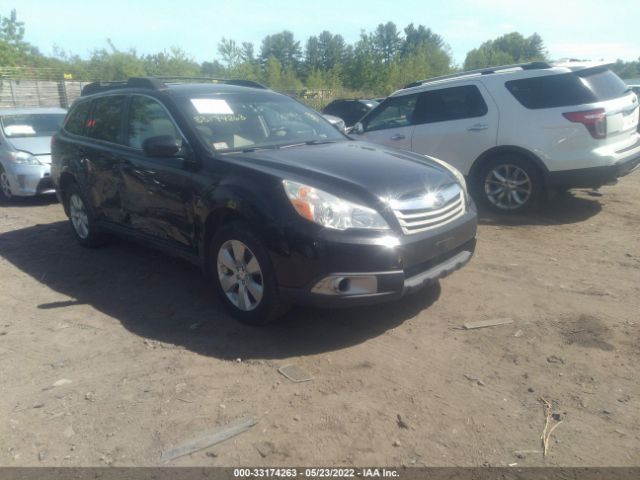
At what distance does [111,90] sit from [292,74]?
1671 inches

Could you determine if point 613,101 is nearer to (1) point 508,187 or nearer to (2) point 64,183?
(1) point 508,187

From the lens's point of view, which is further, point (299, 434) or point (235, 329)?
point (235, 329)

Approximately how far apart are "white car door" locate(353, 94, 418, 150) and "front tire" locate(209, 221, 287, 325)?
4.36 meters

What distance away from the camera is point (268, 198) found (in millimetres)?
3779

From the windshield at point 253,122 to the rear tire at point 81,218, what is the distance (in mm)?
2057

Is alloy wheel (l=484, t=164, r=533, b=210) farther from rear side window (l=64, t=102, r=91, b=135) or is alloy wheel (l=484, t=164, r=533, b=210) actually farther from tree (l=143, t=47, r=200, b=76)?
tree (l=143, t=47, r=200, b=76)

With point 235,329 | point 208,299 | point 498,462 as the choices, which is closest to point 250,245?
point 235,329

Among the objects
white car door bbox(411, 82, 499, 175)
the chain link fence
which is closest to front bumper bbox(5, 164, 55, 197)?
white car door bbox(411, 82, 499, 175)

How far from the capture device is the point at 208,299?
4.77 metres

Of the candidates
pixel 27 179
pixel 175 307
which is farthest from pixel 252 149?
pixel 27 179

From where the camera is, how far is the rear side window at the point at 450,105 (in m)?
7.32

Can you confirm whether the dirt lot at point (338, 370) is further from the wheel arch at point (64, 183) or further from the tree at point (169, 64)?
the tree at point (169, 64)

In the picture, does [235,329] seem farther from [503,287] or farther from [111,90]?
[111,90]

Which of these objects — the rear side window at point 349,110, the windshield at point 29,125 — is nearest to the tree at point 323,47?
the rear side window at point 349,110
